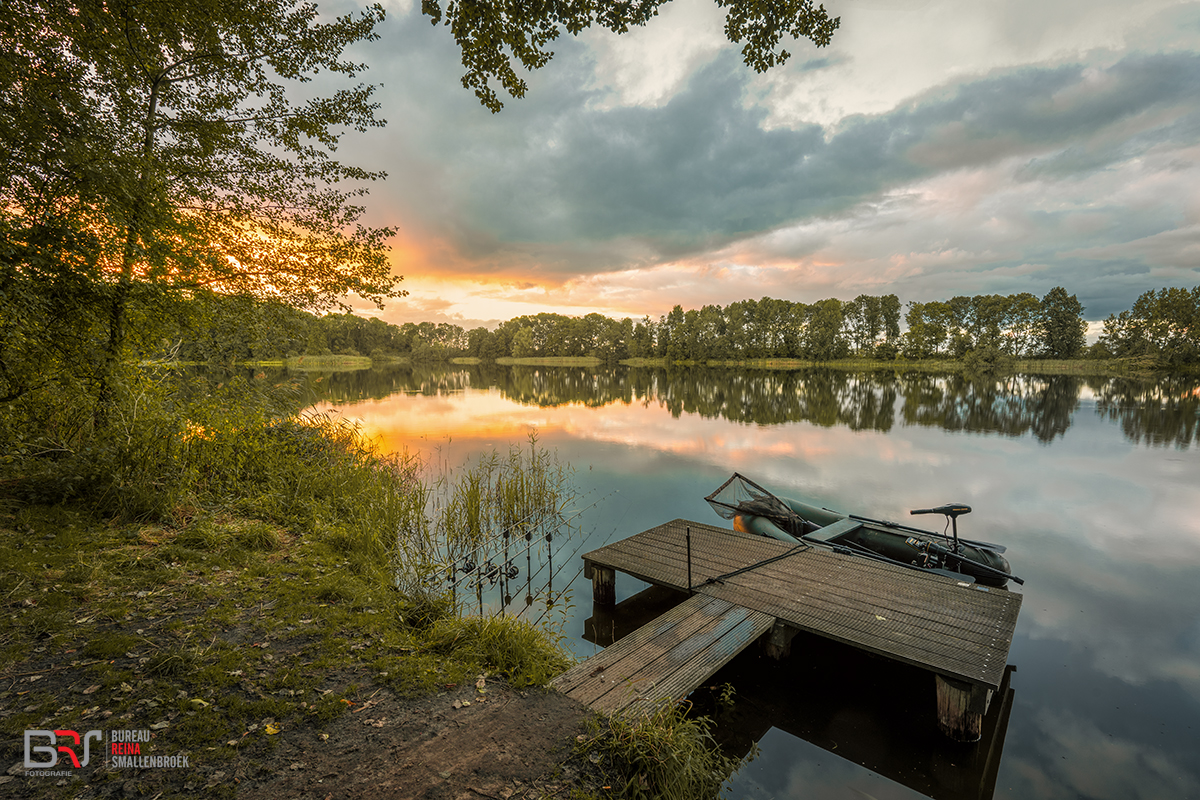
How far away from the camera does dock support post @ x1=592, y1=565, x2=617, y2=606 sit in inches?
292

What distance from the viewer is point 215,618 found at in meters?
4.56

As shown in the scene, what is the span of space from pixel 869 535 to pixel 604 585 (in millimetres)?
5280

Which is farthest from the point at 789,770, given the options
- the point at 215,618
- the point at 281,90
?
the point at 281,90

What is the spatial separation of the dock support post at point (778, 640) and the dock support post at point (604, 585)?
2404 millimetres

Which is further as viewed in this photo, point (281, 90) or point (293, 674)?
point (281, 90)

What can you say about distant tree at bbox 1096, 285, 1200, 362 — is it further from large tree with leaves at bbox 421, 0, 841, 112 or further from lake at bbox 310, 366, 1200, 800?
Answer: large tree with leaves at bbox 421, 0, 841, 112

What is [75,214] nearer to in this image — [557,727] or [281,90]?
[281,90]

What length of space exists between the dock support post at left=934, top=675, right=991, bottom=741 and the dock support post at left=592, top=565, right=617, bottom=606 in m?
4.23

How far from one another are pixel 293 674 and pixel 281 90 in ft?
31.4

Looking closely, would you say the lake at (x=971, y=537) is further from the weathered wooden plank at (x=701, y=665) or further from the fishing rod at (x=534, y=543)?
the weathered wooden plank at (x=701, y=665)

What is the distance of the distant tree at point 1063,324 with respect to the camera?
254 feet

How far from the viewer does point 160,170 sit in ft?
18.9

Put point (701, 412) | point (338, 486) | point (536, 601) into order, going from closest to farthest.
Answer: point (536, 601) → point (338, 486) → point (701, 412)

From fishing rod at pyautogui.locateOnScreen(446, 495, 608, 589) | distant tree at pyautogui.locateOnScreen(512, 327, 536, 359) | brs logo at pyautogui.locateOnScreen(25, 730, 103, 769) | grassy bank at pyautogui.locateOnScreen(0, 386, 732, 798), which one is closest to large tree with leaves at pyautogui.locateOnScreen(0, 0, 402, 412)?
grassy bank at pyautogui.locateOnScreen(0, 386, 732, 798)
